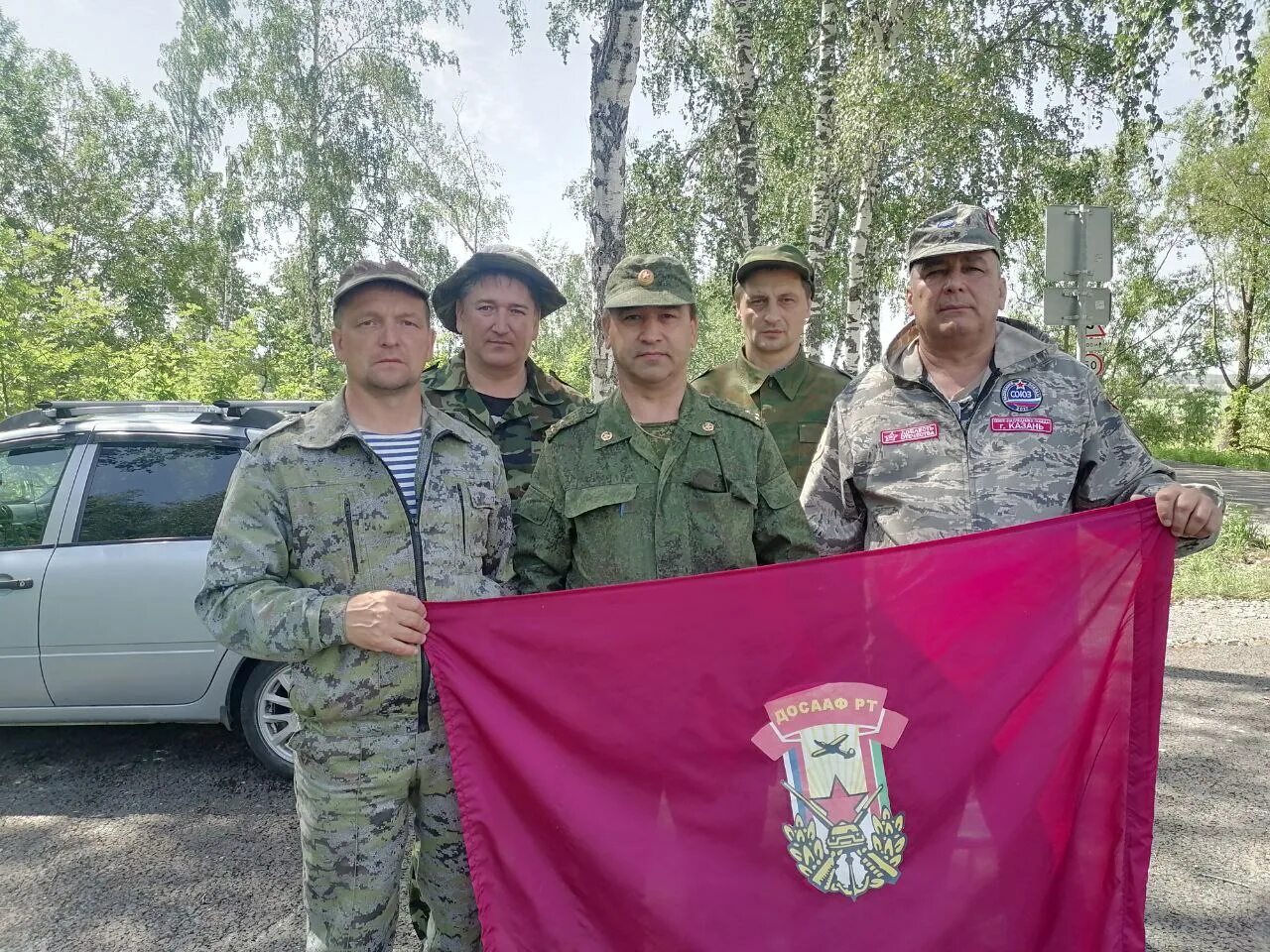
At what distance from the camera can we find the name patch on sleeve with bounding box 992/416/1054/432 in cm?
235

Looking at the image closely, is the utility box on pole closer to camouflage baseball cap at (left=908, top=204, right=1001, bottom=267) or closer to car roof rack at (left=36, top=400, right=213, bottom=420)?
camouflage baseball cap at (left=908, top=204, right=1001, bottom=267)

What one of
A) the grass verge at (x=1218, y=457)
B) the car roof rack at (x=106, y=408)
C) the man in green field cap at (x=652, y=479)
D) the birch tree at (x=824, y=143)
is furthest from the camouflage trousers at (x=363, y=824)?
the grass verge at (x=1218, y=457)

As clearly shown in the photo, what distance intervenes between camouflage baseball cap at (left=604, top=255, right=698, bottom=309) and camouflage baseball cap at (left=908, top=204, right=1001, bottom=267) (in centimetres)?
69

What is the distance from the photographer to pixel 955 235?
2.33 meters

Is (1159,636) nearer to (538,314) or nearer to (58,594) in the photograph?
(538,314)

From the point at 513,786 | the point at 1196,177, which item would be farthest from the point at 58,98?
the point at 1196,177

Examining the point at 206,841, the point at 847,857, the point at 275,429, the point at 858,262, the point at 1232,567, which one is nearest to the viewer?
the point at 847,857

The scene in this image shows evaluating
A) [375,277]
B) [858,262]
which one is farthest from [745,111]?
[375,277]

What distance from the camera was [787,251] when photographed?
3584mm

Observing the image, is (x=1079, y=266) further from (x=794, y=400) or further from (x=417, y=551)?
(x=417, y=551)

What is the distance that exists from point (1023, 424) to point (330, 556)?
2.02 metres

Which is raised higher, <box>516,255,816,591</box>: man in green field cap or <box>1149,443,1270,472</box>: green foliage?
<box>516,255,816,591</box>: man in green field cap

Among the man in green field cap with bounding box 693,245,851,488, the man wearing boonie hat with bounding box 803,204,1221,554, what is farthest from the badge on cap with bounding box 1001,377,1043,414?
the man in green field cap with bounding box 693,245,851,488

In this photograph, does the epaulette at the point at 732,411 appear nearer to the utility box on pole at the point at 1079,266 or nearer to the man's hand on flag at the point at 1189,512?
the man's hand on flag at the point at 1189,512
